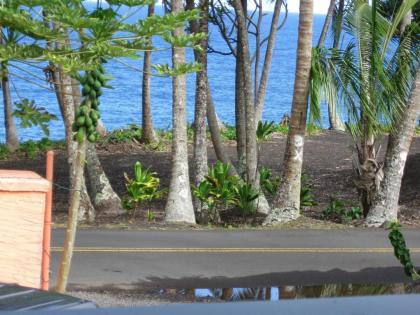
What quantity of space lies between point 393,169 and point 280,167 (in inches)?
329

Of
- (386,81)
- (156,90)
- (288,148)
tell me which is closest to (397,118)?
(386,81)

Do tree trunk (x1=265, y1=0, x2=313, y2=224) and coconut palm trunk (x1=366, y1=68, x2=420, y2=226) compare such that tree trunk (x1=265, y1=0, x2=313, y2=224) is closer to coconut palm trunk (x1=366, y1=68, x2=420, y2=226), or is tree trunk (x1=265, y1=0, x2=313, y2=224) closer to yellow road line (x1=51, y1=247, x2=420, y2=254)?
coconut palm trunk (x1=366, y1=68, x2=420, y2=226)

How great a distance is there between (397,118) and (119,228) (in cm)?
480

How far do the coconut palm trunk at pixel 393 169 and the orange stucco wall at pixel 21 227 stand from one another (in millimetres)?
7834

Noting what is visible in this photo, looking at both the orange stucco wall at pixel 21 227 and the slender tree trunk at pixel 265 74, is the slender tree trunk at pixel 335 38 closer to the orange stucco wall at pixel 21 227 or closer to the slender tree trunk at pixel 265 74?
the slender tree trunk at pixel 265 74

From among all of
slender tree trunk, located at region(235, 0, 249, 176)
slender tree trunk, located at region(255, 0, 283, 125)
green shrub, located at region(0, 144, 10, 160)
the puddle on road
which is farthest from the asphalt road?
green shrub, located at region(0, 144, 10, 160)

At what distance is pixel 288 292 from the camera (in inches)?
379

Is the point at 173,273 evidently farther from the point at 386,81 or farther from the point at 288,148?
the point at 386,81

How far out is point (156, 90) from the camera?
258 ft

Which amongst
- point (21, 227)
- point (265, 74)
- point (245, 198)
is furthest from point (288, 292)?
point (265, 74)

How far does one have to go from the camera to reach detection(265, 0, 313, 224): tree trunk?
43.8ft

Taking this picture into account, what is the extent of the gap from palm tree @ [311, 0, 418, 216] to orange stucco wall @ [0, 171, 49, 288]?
6.98m

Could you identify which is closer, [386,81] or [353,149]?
[386,81]

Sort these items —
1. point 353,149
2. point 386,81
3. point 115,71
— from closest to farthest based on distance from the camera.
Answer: point 386,81
point 353,149
point 115,71
